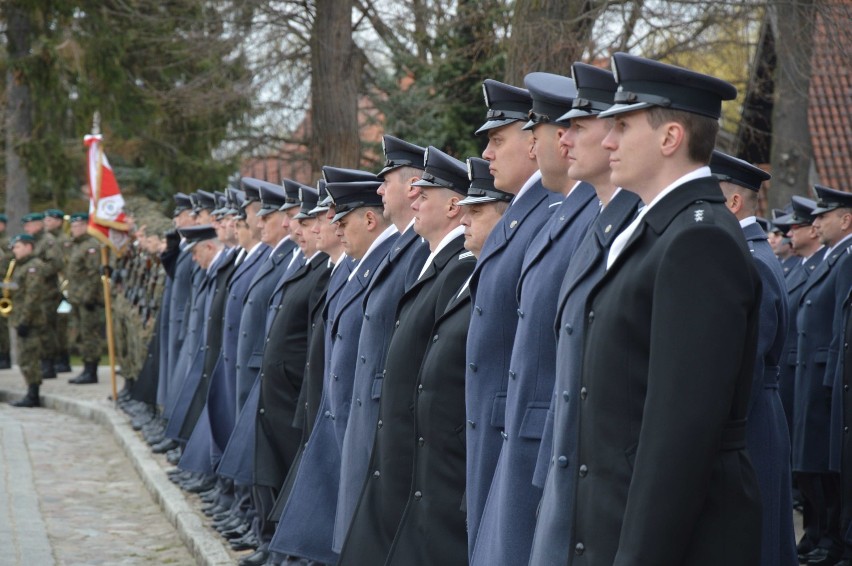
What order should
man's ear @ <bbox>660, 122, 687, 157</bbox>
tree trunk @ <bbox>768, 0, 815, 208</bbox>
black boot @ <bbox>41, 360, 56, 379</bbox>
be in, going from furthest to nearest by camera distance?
black boot @ <bbox>41, 360, 56, 379</bbox>, tree trunk @ <bbox>768, 0, 815, 208</bbox>, man's ear @ <bbox>660, 122, 687, 157</bbox>

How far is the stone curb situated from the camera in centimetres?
884

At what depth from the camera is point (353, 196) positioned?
272 inches

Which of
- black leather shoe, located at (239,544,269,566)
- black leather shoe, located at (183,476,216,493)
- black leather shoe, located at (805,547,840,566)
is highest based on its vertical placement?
black leather shoe, located at (239,544,269,566)

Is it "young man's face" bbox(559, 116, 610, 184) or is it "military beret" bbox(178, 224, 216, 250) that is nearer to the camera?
"young man's face" bbox(559, 116, 610, 184)

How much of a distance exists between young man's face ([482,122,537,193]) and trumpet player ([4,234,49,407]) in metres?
14.2

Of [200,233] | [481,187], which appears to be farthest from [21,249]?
[481,187]

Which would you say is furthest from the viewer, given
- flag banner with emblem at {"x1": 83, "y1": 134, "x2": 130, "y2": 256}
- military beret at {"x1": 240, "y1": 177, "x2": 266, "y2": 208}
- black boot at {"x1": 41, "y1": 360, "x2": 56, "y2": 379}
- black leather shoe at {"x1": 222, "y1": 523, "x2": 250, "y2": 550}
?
black boot at {"x1": 41, "y1": 360, "x2": 56, "y2": 379}

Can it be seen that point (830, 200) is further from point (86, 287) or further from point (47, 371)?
point (47, 371)

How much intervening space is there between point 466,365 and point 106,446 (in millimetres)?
10519

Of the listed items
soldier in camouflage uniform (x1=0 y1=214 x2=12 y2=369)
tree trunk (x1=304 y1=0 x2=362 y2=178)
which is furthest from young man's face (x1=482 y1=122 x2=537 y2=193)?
soldier in camouflage uniform (x1=0 y1=214 x2=12 y2=369)

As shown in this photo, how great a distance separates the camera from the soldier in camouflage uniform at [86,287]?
1955 centimetres

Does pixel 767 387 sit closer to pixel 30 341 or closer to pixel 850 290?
pixel 850 290

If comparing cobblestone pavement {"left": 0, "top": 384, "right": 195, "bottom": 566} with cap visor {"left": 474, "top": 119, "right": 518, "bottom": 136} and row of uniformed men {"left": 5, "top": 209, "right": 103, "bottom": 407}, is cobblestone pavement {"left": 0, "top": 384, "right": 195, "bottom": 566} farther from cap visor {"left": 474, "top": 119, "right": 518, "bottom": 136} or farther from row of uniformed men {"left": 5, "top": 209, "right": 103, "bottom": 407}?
cap visor {"left": 474, "top": 119, "right": 518, "bottom": 136}

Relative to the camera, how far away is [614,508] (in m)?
3.46
